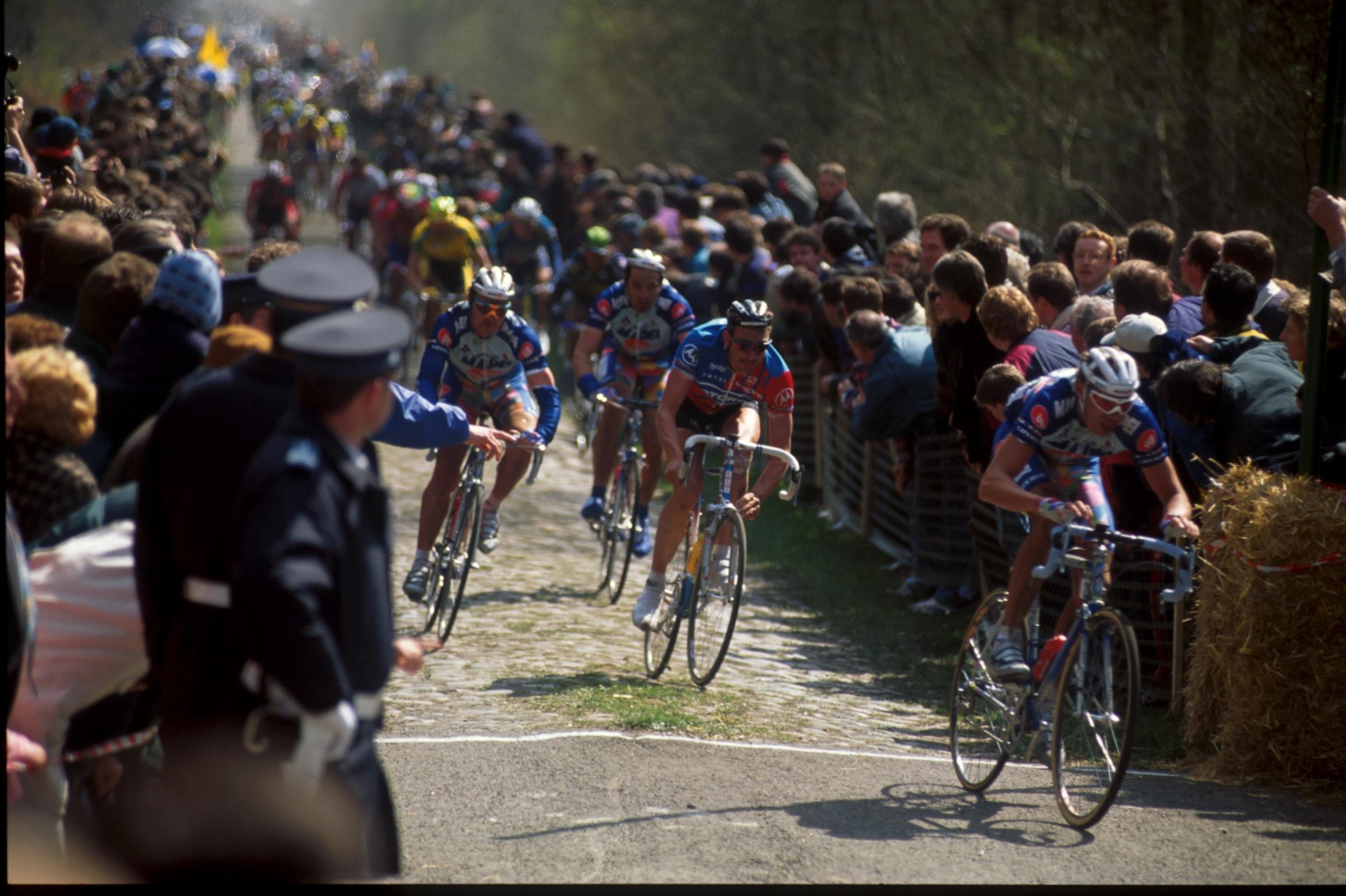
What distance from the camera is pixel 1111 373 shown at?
19.6 ft

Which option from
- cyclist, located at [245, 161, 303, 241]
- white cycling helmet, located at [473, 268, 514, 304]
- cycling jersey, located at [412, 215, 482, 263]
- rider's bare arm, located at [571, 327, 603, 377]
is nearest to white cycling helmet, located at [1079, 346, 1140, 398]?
white cycling helmet, located at [473, 268, 514, 304]

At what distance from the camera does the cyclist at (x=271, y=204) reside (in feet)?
83.8

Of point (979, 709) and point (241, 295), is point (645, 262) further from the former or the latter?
point (241, 295)

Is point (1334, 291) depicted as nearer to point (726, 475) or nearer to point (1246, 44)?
point (726, 475)

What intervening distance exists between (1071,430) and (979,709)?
4.26 feet

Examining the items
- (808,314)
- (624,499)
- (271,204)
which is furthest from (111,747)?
(271,204)

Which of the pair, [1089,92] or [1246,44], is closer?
[1246,44]

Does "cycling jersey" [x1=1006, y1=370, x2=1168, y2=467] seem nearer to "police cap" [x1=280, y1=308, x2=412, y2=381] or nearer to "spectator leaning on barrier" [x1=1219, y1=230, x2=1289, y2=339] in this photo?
"spectator leaning on barrier" [x1=1219, y1=230, x2=1289, y2=339]

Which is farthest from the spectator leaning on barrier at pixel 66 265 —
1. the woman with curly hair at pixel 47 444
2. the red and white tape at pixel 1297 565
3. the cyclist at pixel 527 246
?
the cyclist at pixel 527 246

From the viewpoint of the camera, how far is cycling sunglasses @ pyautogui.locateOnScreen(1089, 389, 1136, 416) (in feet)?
19.6

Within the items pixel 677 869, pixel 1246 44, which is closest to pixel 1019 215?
pixel 1246 44

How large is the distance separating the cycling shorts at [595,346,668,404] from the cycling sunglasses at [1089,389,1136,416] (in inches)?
203

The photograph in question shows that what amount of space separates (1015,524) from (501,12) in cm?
7358

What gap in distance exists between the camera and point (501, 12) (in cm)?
7794
